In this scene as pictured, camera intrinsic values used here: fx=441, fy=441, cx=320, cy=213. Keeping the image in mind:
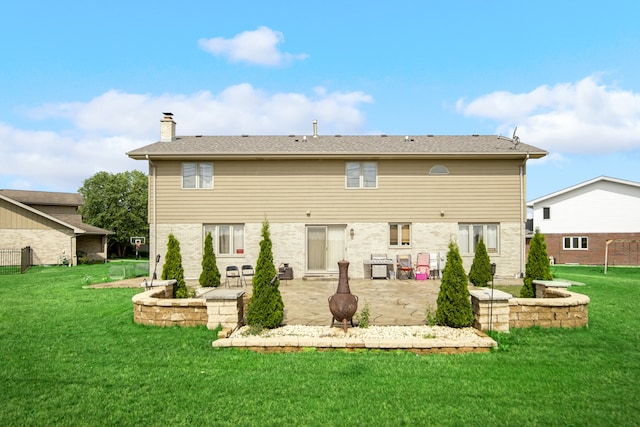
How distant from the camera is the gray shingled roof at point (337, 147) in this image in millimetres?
17094

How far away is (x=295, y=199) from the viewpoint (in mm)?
17625

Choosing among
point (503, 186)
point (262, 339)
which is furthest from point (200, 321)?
point (503, 186)

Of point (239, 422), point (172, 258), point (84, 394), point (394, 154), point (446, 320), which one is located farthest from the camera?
point (394, 154)

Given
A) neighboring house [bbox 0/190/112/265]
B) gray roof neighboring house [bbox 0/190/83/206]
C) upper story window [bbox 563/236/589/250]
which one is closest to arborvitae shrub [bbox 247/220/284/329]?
neighboring house [bbox 0/190/112/265]

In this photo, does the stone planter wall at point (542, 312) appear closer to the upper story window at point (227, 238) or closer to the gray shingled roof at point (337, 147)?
the gray shingled roof at point (337, 147)

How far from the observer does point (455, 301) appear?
8.05 metres

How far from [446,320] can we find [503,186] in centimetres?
1124

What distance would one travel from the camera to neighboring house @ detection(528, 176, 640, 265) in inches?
1161

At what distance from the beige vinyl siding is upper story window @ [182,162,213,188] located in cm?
→ 21

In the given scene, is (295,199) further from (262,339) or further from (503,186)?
(262,339)

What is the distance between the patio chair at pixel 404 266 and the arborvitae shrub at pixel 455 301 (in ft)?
28.3

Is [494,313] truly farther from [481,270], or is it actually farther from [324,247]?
[324,247]

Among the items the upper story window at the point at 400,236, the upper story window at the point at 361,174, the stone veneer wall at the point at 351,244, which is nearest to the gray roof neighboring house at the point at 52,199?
the stone veneer wall at the point at 351,244

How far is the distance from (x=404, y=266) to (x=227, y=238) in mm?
7054
